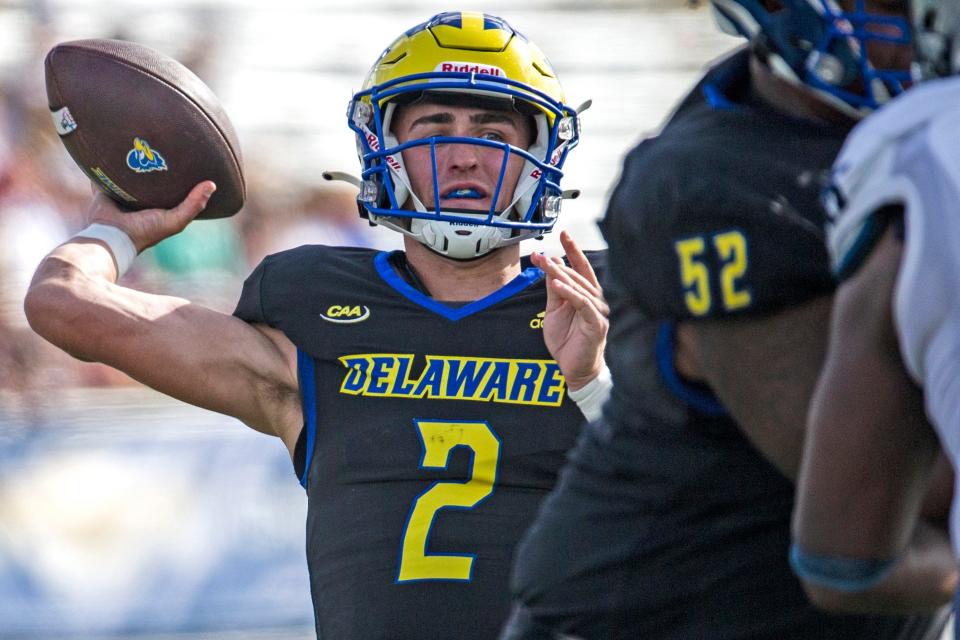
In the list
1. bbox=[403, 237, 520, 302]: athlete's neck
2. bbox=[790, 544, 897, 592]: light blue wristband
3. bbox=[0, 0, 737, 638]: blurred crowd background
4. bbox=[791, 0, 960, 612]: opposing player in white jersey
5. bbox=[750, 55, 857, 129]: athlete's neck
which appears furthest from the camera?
bbox=[0, 0, 737, 638]: blurred crowd background

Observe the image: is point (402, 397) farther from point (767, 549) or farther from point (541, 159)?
point (767, 549)

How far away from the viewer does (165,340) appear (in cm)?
281

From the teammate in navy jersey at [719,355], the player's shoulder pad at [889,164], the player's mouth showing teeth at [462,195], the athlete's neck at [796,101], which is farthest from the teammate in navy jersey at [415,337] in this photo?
the player's shoulder pad at [889,164]

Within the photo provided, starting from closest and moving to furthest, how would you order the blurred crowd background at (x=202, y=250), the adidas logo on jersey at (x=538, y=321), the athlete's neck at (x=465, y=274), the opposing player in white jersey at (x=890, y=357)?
1. the opposing player in white jersey at (x=890, y=357)
2. the adidas logo on jersey at (x=538, y=321)
3. the athlete's neck at (x=465, y=274)
4. the blurred crowd background at (x=202, y=250)

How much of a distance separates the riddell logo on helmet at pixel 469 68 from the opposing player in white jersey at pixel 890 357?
1529 millimetres

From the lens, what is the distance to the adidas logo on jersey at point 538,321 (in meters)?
2.79

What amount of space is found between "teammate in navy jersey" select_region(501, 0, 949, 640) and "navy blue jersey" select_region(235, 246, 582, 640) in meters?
0.66

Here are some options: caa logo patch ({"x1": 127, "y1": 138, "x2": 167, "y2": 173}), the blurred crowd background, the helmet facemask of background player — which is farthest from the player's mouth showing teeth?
the blurred crowd background

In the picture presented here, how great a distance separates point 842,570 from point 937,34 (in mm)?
515

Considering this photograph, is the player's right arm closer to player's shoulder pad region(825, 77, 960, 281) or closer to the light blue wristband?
the light blue wristband

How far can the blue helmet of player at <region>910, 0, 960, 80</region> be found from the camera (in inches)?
56.3

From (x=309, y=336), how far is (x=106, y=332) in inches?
14.7

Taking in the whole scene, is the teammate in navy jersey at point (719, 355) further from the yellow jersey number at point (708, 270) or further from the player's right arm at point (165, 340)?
the player's right arm at point (165, 340)

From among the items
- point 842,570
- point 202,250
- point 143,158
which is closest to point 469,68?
point 143,158
